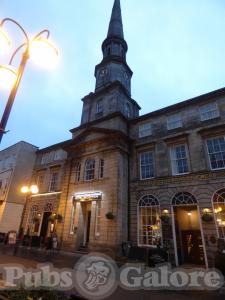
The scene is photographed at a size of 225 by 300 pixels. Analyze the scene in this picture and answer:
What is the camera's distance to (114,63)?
83.9 feet

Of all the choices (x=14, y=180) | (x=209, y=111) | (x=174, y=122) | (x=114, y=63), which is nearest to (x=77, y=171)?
(x=174, y=122)

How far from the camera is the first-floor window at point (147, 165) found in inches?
676

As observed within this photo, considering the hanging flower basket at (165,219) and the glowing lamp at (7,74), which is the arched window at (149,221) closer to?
the hanging flower basket at (165,219)

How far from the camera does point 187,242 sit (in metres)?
14.5

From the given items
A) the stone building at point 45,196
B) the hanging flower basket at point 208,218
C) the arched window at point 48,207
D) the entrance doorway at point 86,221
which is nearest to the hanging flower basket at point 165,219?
the hanging flower basket at point 208,218

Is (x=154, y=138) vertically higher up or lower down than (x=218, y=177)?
higher up

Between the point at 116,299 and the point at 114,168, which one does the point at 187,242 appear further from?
the point at 116,299

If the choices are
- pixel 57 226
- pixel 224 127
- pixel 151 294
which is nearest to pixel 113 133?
pixel 224 127

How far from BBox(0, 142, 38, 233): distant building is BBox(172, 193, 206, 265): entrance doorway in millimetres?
20227

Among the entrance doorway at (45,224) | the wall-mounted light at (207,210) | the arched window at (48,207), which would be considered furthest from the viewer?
the arched window at (48,207)

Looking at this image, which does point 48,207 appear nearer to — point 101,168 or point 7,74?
point 101,168

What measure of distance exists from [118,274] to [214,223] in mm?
7170

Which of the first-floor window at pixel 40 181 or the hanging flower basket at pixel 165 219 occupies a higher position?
the first-floor window at pixel 40 181

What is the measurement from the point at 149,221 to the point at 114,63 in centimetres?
2024
